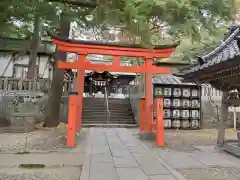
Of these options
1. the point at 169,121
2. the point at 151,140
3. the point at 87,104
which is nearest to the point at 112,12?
the point at 151,140

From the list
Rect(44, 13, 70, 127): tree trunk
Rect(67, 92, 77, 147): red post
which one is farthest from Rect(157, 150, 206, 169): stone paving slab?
Rect(44, 13, 70, 127): tree trunk

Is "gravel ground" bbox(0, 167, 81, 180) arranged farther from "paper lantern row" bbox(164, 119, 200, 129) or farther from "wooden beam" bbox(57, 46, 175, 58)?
"paper lantern row" bbox(164, 119, 200, 129)

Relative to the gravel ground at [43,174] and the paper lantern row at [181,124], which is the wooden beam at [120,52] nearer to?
the paper lantern row at [181,124]

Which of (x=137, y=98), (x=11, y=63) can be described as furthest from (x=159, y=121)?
(x=11, y=63)

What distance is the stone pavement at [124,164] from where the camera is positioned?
17.6 ft

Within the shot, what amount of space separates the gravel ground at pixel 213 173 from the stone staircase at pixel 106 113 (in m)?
9.42

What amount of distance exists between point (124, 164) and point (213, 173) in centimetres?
205

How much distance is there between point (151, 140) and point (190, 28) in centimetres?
573

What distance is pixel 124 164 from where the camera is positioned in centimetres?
640

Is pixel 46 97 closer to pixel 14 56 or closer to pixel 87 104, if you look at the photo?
pixel 87 104

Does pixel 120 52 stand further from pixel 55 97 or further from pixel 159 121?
pixel 55 97

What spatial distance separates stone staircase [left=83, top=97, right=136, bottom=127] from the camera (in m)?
16.0

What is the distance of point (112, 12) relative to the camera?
522 centimetres

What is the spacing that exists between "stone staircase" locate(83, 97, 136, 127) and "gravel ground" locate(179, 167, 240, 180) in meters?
9.42
